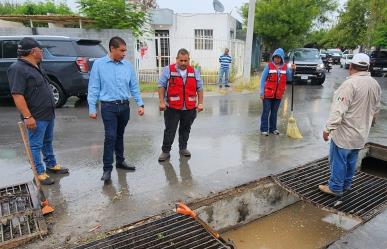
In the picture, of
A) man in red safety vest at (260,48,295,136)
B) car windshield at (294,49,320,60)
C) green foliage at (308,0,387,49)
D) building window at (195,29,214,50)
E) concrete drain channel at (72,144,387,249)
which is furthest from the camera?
green foliage at (308,0,387,49)

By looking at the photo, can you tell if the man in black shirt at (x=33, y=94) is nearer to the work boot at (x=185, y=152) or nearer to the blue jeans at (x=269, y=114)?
the work boot at (x=185, y=152)

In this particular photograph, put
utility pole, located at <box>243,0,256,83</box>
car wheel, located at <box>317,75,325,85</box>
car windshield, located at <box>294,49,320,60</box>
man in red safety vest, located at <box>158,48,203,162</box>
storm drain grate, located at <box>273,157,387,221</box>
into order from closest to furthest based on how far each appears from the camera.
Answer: storm drain grate, located at <box>273,157,387,221</box>, man in red safety vest, located at <box>158,48,203,162</box>, utility pole, located at <box>243,0,256,83</box>, car wheel, located at <box>317,75,325,85</box>, car windshield, located at <box>294,49,320,60</box>

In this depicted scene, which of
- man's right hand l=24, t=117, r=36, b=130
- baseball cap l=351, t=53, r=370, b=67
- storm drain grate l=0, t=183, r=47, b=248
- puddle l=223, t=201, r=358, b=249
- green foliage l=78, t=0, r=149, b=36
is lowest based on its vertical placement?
puddle l=223, t=201, r=358, b=249

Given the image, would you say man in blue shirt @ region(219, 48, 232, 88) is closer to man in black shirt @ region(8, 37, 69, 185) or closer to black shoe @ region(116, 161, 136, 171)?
black shoe @ region(116, 161, 136, 171)

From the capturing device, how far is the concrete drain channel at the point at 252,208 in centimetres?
334

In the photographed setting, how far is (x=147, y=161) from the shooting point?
213 inches

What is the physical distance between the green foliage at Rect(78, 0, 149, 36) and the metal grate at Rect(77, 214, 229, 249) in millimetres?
10358

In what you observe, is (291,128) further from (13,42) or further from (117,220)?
(13,42)

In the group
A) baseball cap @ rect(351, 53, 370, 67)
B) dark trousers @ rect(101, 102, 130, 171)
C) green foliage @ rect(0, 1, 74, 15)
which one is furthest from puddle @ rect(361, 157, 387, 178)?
green foliage @ rect(0, 1, 74, 15)

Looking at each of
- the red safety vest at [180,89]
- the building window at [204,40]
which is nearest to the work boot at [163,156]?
the red safety vest at [180,89]

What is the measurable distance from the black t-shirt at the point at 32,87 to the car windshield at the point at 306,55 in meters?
Result: 14.9

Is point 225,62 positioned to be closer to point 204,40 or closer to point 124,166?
point 204,40

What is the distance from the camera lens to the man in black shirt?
13.0ft

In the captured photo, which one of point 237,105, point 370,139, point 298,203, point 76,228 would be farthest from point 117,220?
point 237,105
